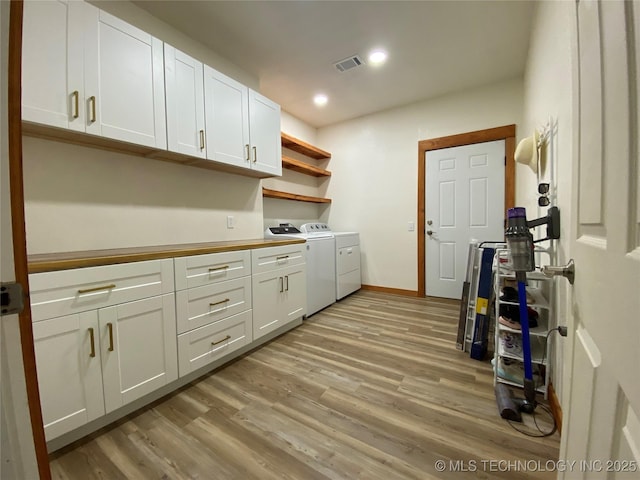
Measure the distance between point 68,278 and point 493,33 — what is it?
3470mm

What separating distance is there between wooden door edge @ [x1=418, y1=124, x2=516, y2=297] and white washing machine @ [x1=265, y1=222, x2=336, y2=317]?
123 centimetres

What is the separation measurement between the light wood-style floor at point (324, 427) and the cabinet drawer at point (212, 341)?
14 cm

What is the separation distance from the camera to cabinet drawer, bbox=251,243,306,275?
2.09 metres

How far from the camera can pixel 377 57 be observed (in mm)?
2502

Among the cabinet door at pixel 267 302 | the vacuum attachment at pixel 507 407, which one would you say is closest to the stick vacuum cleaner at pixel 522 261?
the vacuum attachment at pixel 507 407

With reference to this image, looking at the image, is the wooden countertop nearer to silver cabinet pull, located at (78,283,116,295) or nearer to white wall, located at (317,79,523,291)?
silver cabinet pull, located at (78,283,116,295)

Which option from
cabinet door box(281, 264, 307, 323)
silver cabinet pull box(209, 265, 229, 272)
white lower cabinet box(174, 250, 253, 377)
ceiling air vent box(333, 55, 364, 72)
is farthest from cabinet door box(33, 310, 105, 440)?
ceiling air vent box(333, 55, 364, 72)

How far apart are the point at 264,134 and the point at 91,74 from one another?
133 centimetres

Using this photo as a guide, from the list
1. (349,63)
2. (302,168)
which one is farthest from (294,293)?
(349,63)

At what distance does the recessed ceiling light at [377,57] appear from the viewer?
243 cm

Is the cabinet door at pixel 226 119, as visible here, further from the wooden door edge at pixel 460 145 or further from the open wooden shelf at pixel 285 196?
the wooden door edge at pixel 460 145

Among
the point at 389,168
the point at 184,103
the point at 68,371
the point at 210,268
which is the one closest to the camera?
the point at 68,371

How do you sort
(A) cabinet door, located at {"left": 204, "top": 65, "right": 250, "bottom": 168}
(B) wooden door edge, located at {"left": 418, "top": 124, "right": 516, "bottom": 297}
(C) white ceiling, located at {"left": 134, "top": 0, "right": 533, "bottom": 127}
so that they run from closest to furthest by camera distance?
(C) white ceiling, located at {"left": 134, "top": 0, "right": 533, "bottom": 127}, (A) cabinet door, located at {"left": 204, "top": 65, "right": 250, "bottom": 168}, (B) wooden door edge, located at {"left": 418, "top": 124, "right": 516, "bottom": 297}

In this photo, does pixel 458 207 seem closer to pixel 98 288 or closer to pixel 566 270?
pixel 566 270
